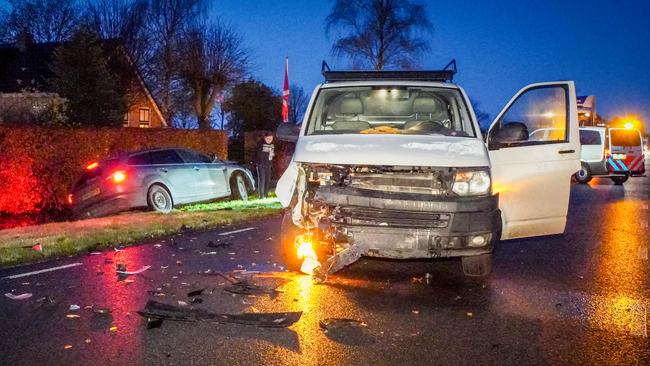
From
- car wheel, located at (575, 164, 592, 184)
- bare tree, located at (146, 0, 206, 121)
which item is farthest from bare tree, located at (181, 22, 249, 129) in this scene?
car wheel, located at (575, 164, 592, 184)

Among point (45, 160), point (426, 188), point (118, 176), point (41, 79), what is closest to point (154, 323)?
point (426, 188)

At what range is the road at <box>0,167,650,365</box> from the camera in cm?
420

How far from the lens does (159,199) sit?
1283cm

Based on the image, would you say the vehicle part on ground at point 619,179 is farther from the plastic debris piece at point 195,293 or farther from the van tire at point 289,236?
the plastic debris piece at point 195,293

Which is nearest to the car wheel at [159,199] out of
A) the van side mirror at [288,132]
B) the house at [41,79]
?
the van side mirror at [288,132]

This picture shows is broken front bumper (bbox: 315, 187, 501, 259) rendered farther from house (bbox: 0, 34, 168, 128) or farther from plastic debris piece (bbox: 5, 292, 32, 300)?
house (bbox: 0, 34, 168, 128)

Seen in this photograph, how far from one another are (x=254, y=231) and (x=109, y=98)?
1483 cm

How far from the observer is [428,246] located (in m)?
5.70

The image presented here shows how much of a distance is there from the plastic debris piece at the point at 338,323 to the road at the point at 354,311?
76 mm

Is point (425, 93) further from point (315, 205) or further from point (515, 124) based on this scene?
point (315, 205)

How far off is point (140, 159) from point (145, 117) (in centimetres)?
2586

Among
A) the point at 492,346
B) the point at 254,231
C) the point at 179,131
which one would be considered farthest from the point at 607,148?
the point at 492,346

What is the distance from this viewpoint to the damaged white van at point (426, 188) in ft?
18.7

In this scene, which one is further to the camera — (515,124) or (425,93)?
(425,93)
